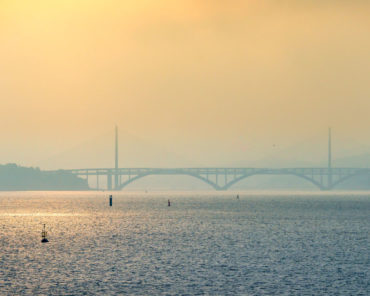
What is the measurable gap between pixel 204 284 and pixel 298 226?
53.7 meters

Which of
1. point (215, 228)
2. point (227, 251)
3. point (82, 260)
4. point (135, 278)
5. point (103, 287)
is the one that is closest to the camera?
point (103, 287)

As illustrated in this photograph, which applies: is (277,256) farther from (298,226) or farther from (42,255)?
(298,226)

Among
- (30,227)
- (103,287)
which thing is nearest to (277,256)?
(103,287)

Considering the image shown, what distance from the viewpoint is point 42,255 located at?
58500 millimetres

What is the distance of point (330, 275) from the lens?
1876 inches

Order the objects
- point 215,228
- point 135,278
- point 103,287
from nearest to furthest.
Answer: point 103,287, point 135,278, point 215,228

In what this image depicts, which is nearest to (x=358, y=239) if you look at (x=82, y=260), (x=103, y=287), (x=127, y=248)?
(x=127, y=248)

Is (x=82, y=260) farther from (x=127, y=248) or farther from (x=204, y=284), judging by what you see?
(x=204, y=284)

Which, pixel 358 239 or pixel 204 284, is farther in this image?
pixel 358 239

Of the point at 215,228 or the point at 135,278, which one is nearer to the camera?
the point at 135,278

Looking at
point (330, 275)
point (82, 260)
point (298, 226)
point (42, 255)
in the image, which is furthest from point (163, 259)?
point (298, 226)

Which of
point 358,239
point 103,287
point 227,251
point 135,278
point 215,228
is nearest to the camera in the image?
point 103,287

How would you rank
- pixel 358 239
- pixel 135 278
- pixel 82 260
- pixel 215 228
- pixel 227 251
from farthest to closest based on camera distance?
pixel 215 228 → pixel 358 239 → pixel 227 251 → pixel 82 260 → pixel 135 278

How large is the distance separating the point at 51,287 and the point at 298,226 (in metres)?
57.5
